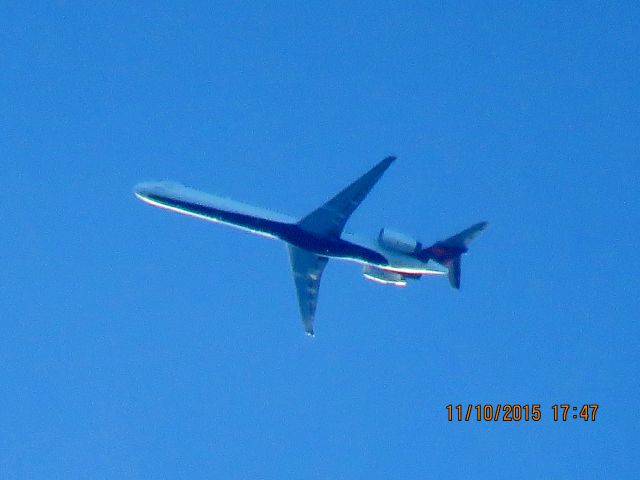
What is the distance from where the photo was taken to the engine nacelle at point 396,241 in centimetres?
5706

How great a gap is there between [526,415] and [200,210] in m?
26.9

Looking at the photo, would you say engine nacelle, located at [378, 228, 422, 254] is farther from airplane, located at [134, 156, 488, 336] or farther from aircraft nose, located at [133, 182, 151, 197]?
aircraft nose, located at [133, 182, 151, 197]

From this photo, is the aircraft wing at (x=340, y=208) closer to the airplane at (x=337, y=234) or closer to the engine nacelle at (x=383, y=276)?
the airplane at (x=337, y=234)

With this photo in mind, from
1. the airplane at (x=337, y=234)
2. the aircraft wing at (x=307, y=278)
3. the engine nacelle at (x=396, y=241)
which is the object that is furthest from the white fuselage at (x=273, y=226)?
the aircraft wing at (x=307, y=278)

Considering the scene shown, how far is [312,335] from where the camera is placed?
204 feet

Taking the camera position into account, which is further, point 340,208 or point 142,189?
point 142,189

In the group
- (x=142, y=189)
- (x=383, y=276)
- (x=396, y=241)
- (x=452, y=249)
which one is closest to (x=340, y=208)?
(x=396, y=241)

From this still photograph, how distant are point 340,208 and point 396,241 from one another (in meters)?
5.18

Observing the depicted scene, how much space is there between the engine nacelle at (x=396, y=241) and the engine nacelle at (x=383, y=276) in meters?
2.44

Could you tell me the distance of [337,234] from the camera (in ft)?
184

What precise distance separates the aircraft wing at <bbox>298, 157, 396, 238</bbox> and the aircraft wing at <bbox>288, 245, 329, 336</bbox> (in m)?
4.16

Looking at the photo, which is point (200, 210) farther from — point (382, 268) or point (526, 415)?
point (526, 415)

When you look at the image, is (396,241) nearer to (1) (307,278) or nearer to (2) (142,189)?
(1) (307,278)

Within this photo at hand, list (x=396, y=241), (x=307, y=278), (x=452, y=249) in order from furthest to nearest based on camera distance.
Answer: (x=307, y=278) < (x=452, y=249) < (x=396, y=241)
